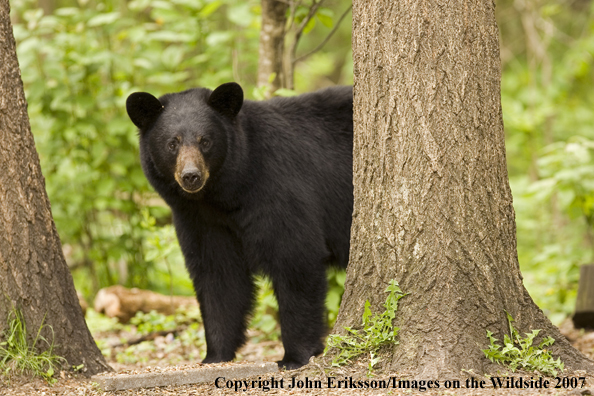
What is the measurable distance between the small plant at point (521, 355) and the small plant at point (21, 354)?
2209 millimetres

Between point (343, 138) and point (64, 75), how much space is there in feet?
10.8

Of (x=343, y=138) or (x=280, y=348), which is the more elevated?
(x=343, y=138)

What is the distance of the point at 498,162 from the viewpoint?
119 inches

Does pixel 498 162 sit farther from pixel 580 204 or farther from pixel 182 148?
pixel 580 204

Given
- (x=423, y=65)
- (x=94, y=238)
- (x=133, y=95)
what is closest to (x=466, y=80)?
(x=423, y=65)

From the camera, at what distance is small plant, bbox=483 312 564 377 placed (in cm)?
287

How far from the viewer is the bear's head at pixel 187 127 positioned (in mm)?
3867

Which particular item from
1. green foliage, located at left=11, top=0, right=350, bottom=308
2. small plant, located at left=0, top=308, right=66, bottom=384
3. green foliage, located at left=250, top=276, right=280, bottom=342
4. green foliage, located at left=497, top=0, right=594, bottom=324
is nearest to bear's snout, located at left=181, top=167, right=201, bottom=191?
small plant, located at left=0, top=308, right=66, bottom=384

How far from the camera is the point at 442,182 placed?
9.59 ft

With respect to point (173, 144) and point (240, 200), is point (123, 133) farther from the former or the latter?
point (240, 200)

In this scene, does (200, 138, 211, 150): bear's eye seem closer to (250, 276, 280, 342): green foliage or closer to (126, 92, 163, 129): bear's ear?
(126, 92, 163, 129): bear's ear

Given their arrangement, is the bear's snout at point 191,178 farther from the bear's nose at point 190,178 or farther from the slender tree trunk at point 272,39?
the slender tree trunk at point 272,39

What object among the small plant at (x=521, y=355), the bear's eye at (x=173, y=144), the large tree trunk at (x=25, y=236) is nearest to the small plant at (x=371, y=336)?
the small plant at (x=521, y=355)

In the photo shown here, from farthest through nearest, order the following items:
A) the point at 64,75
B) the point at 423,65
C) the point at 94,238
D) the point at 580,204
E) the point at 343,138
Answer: the point at 94,238 → the point at 64,75 → the point at 580,204 → the point at 343,138 → the point at 423,65
